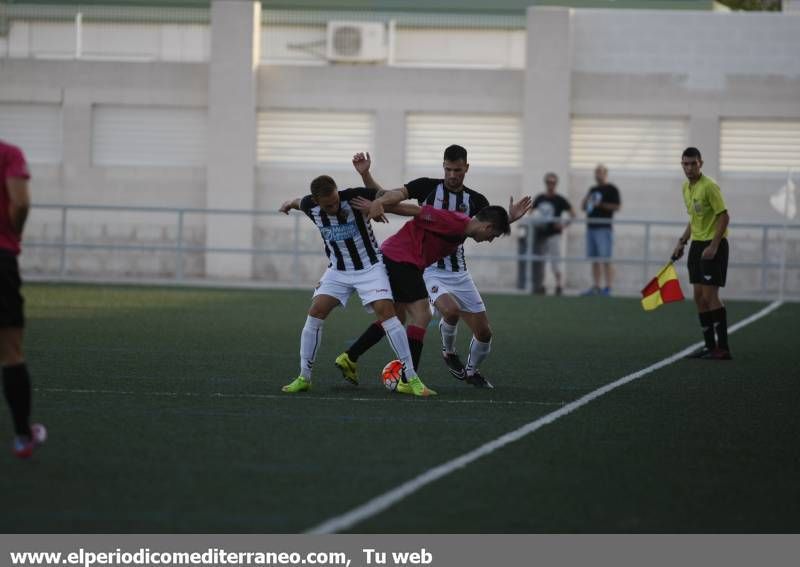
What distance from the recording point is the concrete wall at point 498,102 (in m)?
29.4

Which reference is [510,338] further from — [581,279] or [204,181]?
[204,181]

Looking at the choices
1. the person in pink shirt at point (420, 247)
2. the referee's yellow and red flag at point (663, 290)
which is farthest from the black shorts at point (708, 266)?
the person in pink shirt at point (420, 247)

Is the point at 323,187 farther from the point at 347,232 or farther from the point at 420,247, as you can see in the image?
the point at 420,247

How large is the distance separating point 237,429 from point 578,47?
2199 centimetres

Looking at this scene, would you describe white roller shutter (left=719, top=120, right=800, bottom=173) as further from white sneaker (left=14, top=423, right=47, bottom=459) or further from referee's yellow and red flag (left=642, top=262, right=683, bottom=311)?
white sneaker (left=14, top=423, right=47, bottom=459)

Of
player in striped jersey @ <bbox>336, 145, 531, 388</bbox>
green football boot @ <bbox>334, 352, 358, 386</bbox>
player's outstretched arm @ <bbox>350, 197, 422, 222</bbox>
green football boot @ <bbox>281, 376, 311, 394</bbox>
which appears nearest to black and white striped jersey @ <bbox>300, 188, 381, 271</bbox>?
player's outstretched arm @ <bbox>350, 197, 422, 222</bbox>

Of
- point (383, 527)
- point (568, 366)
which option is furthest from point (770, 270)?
point (383, 527)

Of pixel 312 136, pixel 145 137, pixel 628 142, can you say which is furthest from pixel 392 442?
pixel 145 137

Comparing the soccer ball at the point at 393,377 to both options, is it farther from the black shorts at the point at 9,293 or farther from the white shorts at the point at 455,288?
the black shorts at the point at 9,293

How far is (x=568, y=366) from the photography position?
43.4ft

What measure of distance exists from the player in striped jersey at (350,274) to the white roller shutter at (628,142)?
1976cm

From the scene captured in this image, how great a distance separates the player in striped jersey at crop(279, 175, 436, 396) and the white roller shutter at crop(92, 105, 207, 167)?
2023cm

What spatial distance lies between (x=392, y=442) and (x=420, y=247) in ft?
9.10

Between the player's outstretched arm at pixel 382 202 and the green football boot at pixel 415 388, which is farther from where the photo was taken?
the green football boot at pixel 415 388
